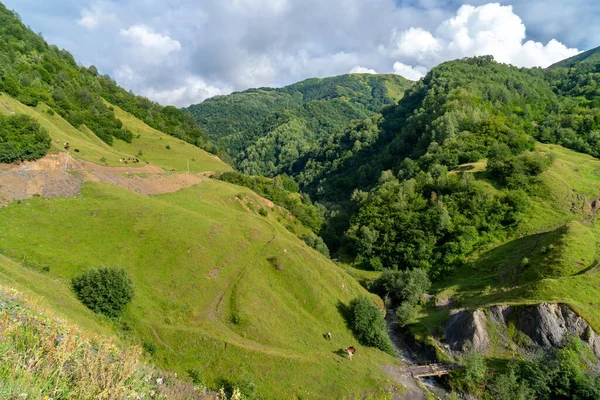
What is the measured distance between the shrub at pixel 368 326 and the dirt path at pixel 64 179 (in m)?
44.4

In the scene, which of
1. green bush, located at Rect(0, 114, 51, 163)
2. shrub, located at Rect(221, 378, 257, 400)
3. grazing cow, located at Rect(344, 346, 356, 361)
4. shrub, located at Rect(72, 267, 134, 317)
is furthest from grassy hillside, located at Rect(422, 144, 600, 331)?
green bush, located at Rect(0, 114, 51, 163)

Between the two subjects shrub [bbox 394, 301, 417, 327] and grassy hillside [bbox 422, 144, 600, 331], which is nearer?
grassy hillside [bbox 422, 144, 600, 331]

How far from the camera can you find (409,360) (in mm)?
50688

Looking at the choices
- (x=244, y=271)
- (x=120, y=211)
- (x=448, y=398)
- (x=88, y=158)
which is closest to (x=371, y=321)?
(x=448, y=398)

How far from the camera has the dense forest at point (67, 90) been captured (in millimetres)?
104625

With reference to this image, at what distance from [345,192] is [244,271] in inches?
5035

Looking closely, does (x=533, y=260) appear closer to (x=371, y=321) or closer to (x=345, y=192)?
(x=371, y=321)

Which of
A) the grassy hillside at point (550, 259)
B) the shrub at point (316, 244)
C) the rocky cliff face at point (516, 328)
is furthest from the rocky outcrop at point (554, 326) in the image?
the shrub at point (316, 244)

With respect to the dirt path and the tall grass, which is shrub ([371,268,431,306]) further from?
the tall grass

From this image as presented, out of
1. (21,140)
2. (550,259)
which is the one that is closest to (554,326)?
(550,259)

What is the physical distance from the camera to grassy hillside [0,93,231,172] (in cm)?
7838

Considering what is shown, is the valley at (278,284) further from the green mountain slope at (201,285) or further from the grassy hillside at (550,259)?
the grassy hillside at (550,259)

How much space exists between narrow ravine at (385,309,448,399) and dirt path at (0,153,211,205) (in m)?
51.4

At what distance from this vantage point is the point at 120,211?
5081 centimetres
